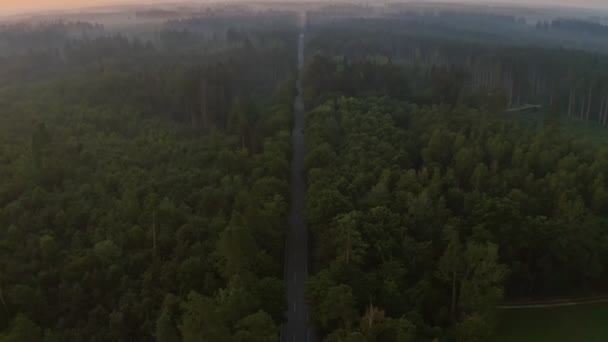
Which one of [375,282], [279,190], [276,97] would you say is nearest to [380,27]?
[276,97]

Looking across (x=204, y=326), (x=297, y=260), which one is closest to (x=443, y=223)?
(x=297, y=260)

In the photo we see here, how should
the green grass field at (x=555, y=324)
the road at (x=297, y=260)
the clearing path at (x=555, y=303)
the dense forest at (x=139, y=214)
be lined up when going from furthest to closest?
the clearing path at (x=555, y=303), the green grass field at (x=555, y=324), the road at (x=297, y=260), the dense forest at (x=139, y=214)


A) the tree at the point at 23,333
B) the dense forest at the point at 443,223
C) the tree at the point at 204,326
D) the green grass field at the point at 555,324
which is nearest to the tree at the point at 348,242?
the dense forest at the point at 443,223

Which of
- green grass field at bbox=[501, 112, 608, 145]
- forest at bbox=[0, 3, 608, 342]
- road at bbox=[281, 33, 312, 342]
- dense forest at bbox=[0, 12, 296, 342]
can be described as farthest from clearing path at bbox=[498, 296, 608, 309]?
green grass field at bbox=[501, 112, 608, 145]

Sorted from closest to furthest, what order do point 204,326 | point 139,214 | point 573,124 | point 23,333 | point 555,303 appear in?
point 204,326
point 23,333
point 139,214
point 555,303
point 573,124

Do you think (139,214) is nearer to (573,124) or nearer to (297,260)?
(297,260)

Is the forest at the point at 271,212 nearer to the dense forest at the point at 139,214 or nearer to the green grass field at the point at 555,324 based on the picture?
the dense forest at the point at 139,214
